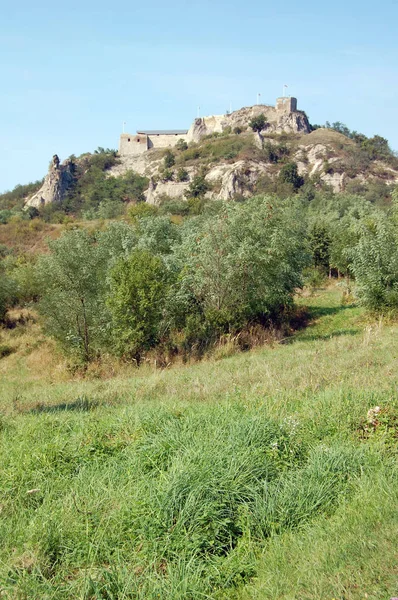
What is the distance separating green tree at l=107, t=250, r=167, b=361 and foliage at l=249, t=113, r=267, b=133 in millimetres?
96355

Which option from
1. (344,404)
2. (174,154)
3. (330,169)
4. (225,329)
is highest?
(174,154)

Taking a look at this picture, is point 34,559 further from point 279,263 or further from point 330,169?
point 330,169

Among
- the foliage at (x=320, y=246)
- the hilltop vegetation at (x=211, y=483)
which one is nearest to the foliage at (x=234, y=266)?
the hilltop vegetation at (x=211, y=483)

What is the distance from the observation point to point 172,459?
461cm

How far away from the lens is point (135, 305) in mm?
16859

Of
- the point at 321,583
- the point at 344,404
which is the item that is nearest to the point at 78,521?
the point at 321,583

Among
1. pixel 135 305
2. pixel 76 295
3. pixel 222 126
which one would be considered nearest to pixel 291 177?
pixel 222 126

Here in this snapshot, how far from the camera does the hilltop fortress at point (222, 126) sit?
109m

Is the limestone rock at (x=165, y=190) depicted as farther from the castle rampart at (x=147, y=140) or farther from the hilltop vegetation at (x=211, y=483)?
the hilltop vegetation at (x=211, y=483)

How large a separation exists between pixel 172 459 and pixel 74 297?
14.4 meters

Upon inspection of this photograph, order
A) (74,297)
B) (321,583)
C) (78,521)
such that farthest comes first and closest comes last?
(74,297)
(78,521)
(321,583)

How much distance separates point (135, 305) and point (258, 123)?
325 feet

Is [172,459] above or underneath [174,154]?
underneath

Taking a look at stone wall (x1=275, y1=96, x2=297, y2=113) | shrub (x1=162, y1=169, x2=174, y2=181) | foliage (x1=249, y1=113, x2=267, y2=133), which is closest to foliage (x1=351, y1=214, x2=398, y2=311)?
shrub (x1=162, y1=169, x2=174, y2=181)
